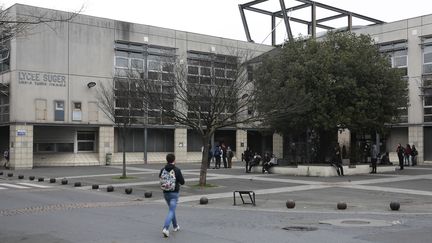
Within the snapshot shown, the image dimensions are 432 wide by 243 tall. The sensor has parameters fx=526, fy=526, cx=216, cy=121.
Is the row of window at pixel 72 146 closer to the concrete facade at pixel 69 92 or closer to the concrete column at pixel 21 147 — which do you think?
the concrete facade at pixel 69 92

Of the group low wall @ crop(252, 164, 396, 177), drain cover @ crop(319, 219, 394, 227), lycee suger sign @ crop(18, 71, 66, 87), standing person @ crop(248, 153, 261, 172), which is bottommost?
drain cover @ crop(319, 219, 394, 227)

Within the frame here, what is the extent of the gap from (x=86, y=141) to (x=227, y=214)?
1158 inches

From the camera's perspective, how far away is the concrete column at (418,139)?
4044 centimetres

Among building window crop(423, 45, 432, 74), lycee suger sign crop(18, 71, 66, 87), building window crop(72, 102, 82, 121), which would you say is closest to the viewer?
lycee suger sign crop(18, 71, 66, 87)

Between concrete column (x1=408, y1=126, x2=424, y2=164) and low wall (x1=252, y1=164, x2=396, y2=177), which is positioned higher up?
concrete column (x1=408, y1=126, x2=424, y2=164)

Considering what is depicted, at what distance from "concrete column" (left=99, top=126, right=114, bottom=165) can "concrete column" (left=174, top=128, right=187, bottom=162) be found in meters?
5.87

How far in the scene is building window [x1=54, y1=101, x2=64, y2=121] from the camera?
38062 mm

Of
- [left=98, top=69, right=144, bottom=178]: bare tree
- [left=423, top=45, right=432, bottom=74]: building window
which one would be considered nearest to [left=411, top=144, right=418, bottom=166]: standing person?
[left=423, top=45, right=432, bottom=74]: building window

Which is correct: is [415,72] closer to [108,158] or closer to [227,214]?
[108,158]

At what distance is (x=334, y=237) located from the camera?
A: 964cm

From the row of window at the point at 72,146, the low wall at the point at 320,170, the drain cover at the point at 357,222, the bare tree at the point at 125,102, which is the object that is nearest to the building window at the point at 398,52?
the low wall at the point at 320,170

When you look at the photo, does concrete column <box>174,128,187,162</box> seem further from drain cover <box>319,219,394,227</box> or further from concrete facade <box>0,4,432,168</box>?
drain cover <box>319,219,394,227</box>

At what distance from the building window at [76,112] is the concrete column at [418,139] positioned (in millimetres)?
25483

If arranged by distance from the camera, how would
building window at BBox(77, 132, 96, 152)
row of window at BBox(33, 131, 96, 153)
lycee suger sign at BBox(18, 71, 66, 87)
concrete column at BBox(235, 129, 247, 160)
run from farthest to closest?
concrete column at BBox(235, 129, 247, 160)
building window at BBox(77, 132, 96, 152)
row of window at BBox(33, 131, 96, 153)
lycee suger sign at BBox(18, 71, 66, 87)
